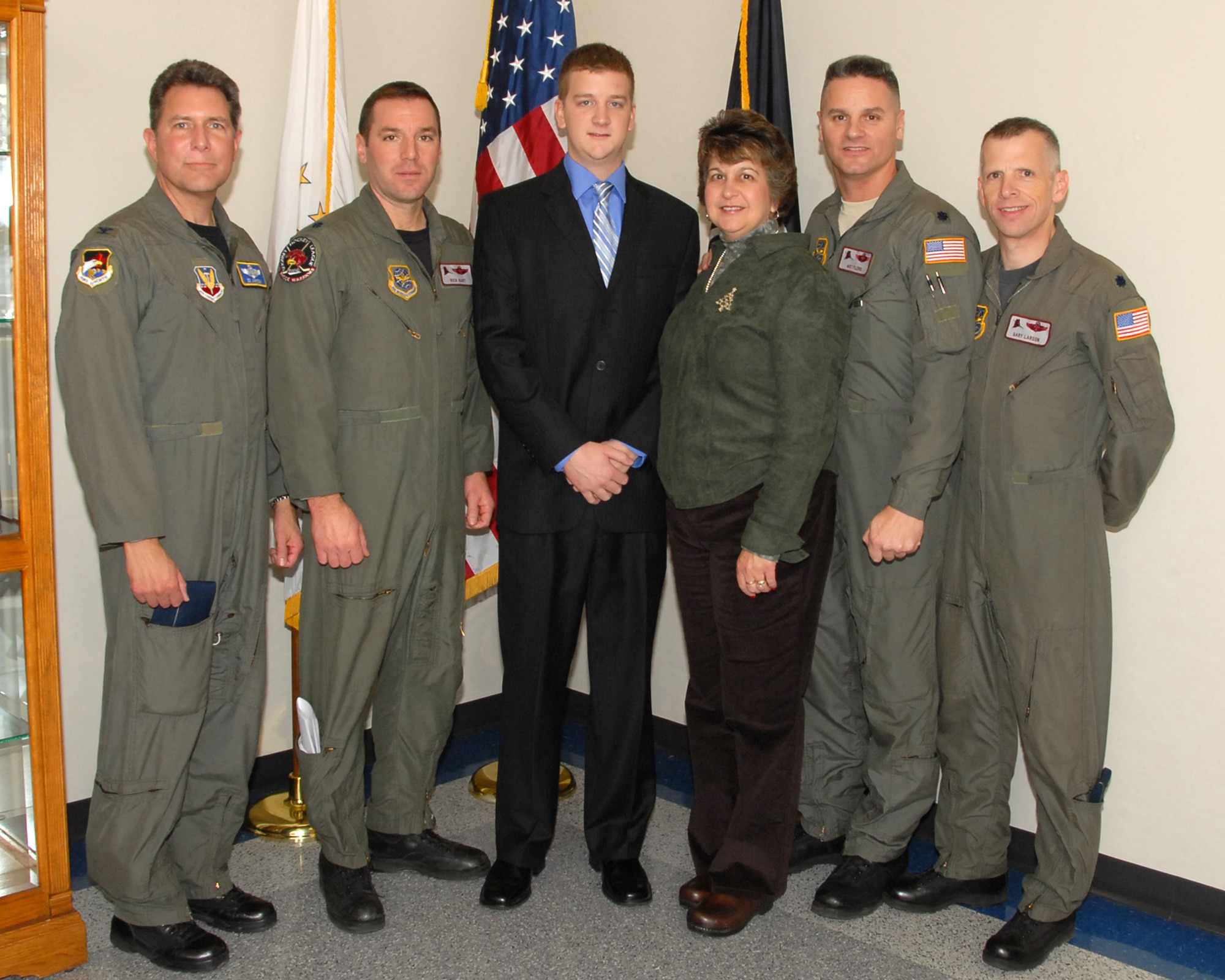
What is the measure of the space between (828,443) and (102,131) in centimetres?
204

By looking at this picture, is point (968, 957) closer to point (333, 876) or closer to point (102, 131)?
point (333, 876)

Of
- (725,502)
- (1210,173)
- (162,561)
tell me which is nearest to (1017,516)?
(725,502)

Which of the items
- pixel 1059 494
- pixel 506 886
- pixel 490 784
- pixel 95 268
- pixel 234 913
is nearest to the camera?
pixel 95 268

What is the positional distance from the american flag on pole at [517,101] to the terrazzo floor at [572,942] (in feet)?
3.32

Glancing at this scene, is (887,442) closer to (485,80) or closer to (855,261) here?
(855,261)

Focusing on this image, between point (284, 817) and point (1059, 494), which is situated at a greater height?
point (1059, 494)

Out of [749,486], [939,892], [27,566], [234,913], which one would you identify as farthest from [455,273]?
[939,892]

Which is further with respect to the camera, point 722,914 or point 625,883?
point 625,883

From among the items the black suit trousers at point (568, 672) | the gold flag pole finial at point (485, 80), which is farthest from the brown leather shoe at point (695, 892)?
the gold flag pole finial at point (485, 80)

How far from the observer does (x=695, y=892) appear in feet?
8.12

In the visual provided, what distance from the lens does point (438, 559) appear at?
8.51ft

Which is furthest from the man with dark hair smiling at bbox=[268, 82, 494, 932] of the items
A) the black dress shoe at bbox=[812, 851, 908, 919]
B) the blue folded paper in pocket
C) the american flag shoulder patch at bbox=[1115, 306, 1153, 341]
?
the american flag shoulder patch at bbox=[1115, 306, 1153, 341]

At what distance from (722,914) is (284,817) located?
1.32 m

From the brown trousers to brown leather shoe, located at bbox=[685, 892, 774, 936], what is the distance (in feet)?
0.08
